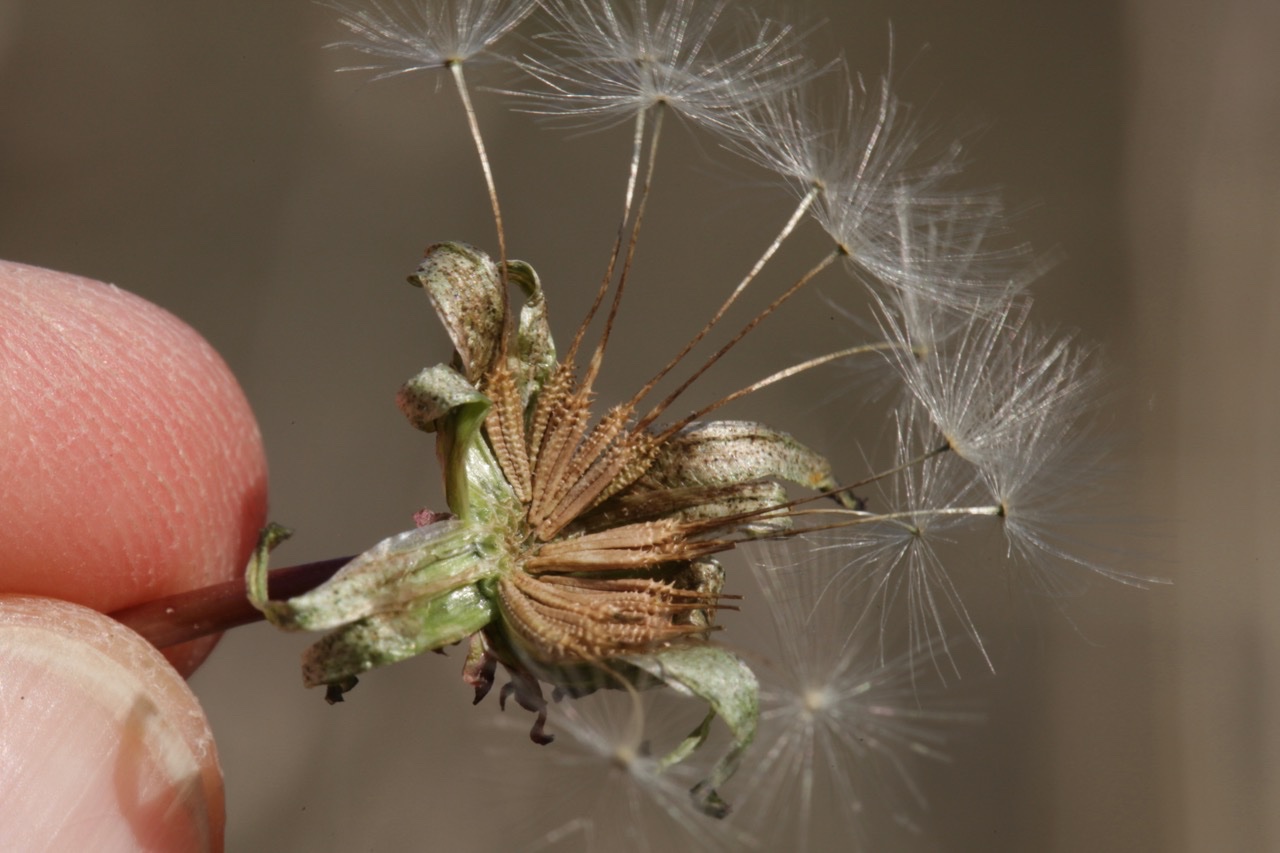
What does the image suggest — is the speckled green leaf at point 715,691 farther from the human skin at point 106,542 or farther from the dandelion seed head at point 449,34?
the dandelion seed head at point 449,34

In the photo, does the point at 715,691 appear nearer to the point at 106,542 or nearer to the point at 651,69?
the point at 651,69

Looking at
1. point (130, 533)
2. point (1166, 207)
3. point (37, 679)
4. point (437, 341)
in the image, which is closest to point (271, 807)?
point (437, 341)

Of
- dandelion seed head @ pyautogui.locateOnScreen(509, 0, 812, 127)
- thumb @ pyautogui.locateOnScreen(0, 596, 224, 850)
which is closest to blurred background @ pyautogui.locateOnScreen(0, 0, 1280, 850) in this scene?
dandelion seed head @ pyautogui.locateOnScreen(509, 0, 812, 127)

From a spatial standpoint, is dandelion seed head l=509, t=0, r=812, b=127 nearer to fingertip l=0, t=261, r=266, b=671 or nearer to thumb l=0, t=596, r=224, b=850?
fingertip l=0, t=261, r=266, b=671

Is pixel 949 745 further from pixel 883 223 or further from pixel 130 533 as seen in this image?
pixel 130 533

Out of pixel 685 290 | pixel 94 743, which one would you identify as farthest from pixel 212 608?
pixel 685 290

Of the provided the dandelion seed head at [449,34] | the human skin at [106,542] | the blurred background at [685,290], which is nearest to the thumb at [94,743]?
the human skin at [106,542]
